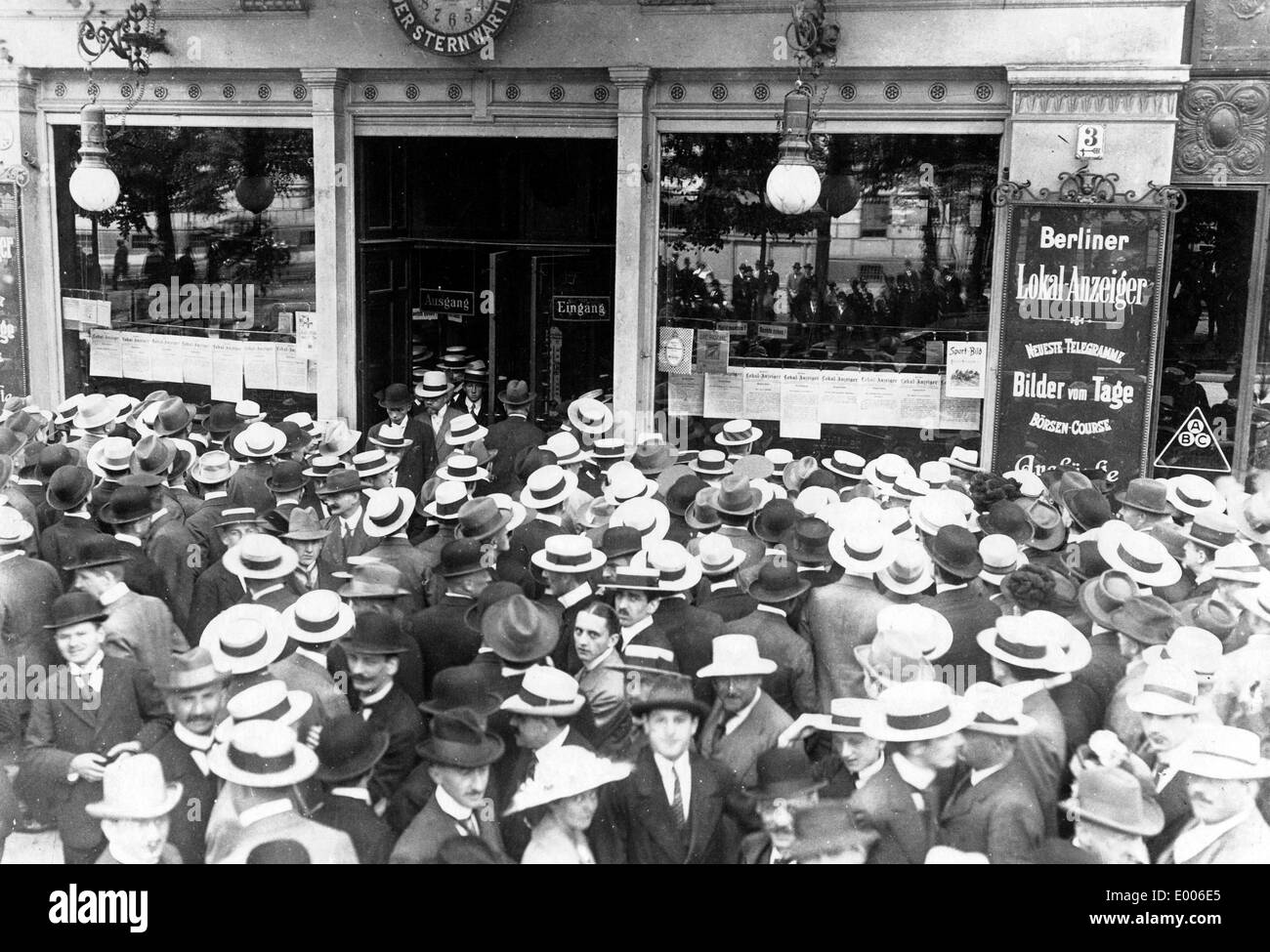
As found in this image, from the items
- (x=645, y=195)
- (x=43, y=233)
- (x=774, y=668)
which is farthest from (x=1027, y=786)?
(x=43, y=233)

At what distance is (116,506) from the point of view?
813 cm

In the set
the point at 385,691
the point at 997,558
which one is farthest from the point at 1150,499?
the point at 385,691

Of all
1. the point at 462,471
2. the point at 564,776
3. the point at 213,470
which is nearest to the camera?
the point at 564,776

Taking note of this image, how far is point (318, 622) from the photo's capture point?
6.56m

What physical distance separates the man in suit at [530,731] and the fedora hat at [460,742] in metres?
0.19

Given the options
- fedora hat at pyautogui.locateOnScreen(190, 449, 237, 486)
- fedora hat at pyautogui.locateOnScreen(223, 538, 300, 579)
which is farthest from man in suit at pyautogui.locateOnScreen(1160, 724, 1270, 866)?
fedora hat at pyautogui.locateOnScreen(190, 449, 237, 486)

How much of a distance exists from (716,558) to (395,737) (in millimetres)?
2031

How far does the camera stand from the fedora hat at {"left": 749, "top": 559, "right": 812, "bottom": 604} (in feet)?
23.3

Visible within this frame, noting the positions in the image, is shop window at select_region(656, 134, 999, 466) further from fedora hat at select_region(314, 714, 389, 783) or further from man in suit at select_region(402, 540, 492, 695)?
fedora hat at select_region(314, 714, 389, 783)

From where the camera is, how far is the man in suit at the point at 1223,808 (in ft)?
18.2

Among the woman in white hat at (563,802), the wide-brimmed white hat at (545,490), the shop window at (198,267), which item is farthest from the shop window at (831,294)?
the woman in white hat at (563,802)

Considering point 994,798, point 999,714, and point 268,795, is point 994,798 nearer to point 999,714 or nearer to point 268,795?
point 999,714

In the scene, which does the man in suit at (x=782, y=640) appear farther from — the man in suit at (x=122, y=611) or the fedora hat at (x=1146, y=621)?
the man in suit at (x=122, y=611)

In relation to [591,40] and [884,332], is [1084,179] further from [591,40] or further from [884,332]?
[591,40]
